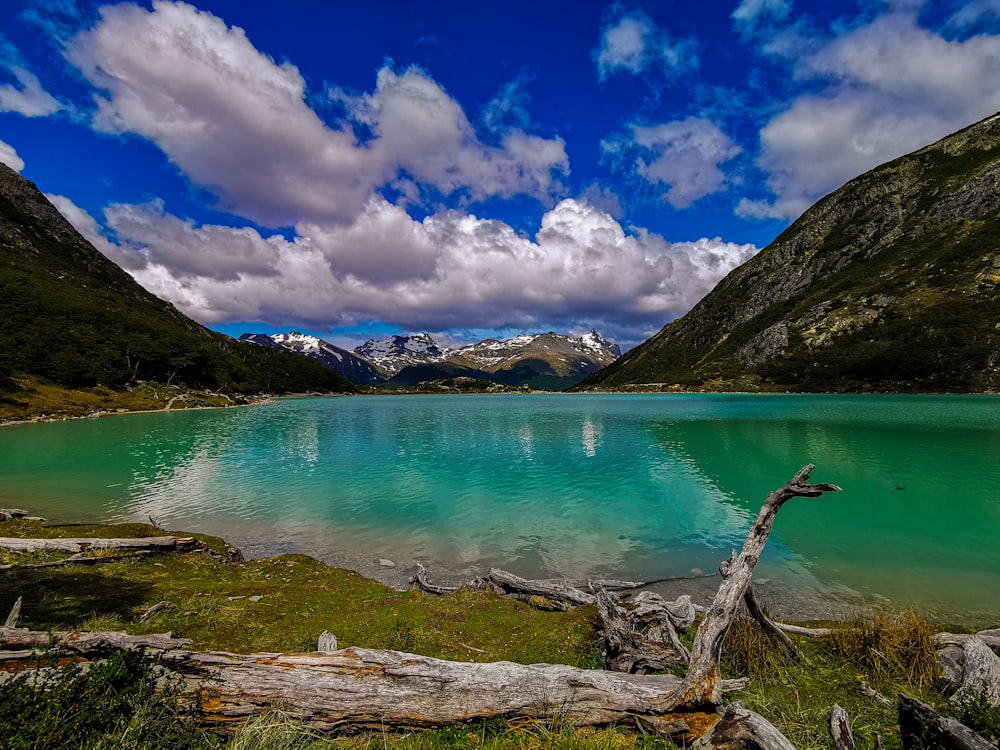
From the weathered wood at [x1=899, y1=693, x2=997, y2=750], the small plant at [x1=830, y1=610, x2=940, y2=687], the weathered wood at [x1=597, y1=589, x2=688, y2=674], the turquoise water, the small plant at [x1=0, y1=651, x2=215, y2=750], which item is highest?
the small plant at [x1=0, y1=651, x2=215, y2=750]

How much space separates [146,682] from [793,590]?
23484 mm

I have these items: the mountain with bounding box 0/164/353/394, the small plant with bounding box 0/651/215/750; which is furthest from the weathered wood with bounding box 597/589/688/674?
the mountain with bounding box 0/164/353/394

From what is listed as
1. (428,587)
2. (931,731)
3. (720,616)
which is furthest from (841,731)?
(428,587)

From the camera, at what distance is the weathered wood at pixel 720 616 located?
25.9 ft

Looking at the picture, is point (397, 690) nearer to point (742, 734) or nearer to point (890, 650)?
point (742, 734)

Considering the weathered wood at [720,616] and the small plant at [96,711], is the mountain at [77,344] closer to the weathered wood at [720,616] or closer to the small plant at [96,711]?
the small plant at [96,711]

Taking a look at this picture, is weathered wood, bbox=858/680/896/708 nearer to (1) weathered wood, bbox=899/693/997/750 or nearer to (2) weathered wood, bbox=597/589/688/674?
(1) weathered wood, bbox=899/693/997/750

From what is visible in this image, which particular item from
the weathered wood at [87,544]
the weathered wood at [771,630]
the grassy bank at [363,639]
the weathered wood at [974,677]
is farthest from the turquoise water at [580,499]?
the weathered wood at [974,677]

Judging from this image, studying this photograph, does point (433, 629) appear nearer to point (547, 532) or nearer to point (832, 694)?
point (832, 694)

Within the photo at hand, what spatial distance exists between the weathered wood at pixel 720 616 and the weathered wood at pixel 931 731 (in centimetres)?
275

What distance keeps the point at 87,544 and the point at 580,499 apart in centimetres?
3019

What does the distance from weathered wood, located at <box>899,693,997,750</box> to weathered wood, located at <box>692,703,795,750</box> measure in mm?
2356

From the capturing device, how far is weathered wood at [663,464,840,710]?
789cm

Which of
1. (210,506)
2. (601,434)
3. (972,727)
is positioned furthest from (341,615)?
(601,434)
